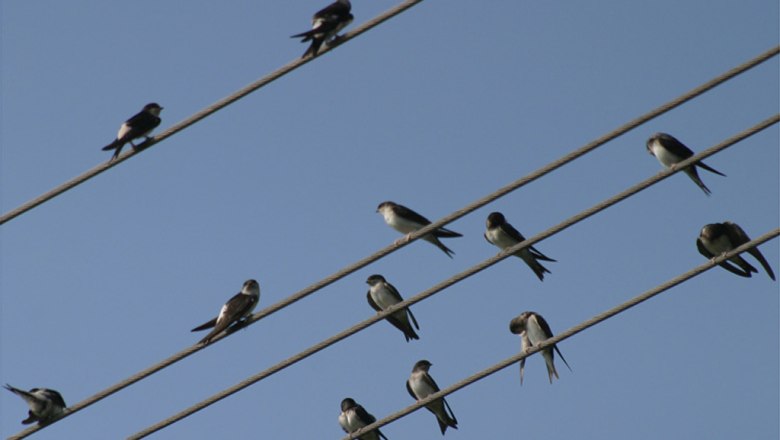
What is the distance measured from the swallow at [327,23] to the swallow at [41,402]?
9.13ft

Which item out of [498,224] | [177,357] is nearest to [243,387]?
[177,357]

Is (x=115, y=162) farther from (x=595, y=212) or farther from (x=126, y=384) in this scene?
(x=595, y=212)

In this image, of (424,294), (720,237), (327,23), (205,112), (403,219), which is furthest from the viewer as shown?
(403,219)

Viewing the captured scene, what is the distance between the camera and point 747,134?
311 inches

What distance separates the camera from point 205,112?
8.27 metres

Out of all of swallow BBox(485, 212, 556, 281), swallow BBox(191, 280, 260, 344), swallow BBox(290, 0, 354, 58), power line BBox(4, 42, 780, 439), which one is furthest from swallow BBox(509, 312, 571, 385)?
power line BBox(4, 42, 780, 439)

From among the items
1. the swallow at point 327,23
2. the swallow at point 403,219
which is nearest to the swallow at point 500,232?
the swallow at point 403,219

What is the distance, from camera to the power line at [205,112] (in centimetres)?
817

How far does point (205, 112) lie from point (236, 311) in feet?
8.73

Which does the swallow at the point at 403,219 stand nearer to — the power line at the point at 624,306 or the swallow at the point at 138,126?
the swallow at the point at 138,126

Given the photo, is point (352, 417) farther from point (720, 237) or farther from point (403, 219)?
point (720, 237)

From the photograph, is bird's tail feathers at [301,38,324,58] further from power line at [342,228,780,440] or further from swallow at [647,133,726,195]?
swallow at [647,133,726,195]

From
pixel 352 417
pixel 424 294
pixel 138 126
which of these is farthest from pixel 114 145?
pixel 352 417

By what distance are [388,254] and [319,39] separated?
1.57 metres
